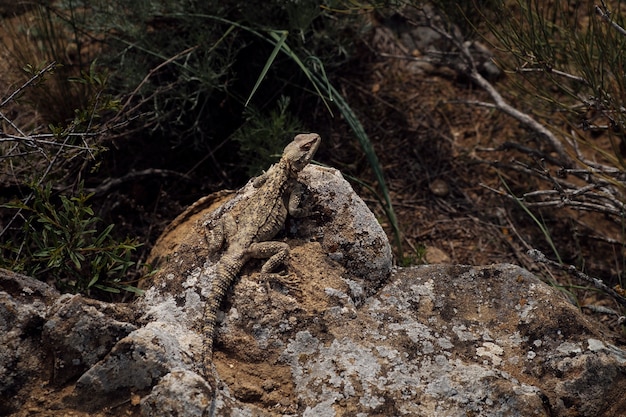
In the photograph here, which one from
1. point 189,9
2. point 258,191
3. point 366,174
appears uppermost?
point 189,9

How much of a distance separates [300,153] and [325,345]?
4.10ft

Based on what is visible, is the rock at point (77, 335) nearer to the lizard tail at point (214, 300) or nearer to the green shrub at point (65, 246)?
the lizard tail at point (214, 300)

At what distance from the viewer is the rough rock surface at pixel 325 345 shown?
8.31 feet

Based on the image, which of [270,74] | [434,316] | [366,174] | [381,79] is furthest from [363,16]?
[434,316]

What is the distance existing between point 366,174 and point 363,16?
143cm

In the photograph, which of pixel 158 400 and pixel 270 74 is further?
pixel 270 74

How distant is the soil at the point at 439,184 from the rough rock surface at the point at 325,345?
3.96 ft

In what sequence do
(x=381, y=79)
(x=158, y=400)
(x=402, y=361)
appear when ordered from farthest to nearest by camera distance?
1. (x=381, y=79)
2. (x=402, y=361)
3. (x=158, y=400)

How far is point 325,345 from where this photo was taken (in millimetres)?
2844

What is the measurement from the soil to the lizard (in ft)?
3.84

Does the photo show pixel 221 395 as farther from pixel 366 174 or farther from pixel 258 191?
pixel 366 174

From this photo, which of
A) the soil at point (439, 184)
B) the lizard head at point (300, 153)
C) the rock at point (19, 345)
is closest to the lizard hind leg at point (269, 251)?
the lizard head at point (300, 153)

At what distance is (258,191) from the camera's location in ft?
11.8

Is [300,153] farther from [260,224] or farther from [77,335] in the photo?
[77,335]
